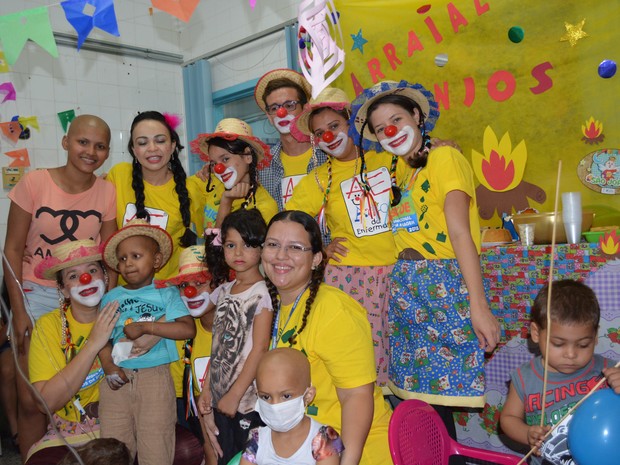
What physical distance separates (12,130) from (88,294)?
11.2ft

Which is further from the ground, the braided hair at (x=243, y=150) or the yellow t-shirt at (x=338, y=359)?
the braided hair at (x=243, y=150)

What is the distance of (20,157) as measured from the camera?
4996 millimetres

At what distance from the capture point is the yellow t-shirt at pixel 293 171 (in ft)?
9.00

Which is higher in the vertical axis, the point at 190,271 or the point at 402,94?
the point at 402,94

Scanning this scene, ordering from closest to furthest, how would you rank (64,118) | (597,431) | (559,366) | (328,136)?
1. (597,431)
2. (559,366)
3. (328,136)
4. (64,118)

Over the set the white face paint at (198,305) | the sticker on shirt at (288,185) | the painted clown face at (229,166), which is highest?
the painted clown face at (229,166)

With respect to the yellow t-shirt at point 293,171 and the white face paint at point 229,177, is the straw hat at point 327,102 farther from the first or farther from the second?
the white face paint at point 229,177

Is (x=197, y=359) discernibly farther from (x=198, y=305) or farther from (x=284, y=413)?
(x=284, y=413)

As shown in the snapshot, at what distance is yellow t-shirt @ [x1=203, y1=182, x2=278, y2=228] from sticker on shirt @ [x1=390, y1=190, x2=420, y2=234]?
0.64 metres

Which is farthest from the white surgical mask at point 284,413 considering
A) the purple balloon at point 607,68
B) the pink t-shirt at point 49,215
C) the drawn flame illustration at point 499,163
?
the purple balloon at point 607,68

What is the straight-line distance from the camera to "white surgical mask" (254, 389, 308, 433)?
55.5 inches

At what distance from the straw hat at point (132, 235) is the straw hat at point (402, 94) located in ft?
3.06

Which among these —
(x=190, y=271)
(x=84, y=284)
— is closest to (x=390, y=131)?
(x=190, y=271)

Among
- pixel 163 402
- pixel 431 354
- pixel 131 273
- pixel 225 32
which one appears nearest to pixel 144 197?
pixel 131 273
